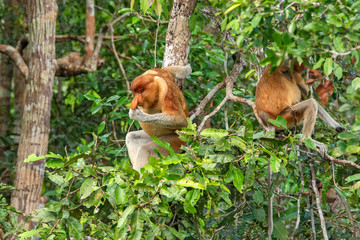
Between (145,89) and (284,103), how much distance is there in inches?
47.0

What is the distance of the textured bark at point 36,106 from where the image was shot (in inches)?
187

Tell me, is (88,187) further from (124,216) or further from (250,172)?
(250,172)

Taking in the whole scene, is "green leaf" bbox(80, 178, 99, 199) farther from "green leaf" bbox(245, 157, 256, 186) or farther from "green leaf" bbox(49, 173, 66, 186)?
"green leaf" bbox(245, 157, 256, 186)

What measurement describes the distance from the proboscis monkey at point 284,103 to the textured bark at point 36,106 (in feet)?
→ 7.93

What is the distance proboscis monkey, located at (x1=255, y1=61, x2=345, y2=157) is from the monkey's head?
0.90 metres

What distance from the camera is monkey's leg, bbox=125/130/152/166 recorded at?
349 centimetres

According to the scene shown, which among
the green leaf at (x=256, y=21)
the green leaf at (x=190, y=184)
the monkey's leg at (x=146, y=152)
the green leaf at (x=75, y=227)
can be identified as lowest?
the green leaf at (x=75, y=227)

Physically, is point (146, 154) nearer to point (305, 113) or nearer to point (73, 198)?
point (305, 113)

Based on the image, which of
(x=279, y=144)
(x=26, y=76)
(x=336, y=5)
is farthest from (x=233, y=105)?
(x=26, y=76)

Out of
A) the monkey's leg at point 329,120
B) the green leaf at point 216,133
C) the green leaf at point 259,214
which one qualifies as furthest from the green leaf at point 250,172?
the monkey's leg at point 329,120

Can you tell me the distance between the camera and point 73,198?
552cm

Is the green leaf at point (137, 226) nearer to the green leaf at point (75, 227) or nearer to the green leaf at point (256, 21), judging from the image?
the green leaf at point (75, 227)

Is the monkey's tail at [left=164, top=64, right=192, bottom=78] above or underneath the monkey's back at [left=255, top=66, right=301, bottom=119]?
above

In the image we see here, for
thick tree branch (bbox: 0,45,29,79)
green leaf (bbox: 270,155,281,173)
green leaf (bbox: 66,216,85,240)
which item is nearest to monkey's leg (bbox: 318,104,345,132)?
green leaf (bbox: 270,155,281,173)
